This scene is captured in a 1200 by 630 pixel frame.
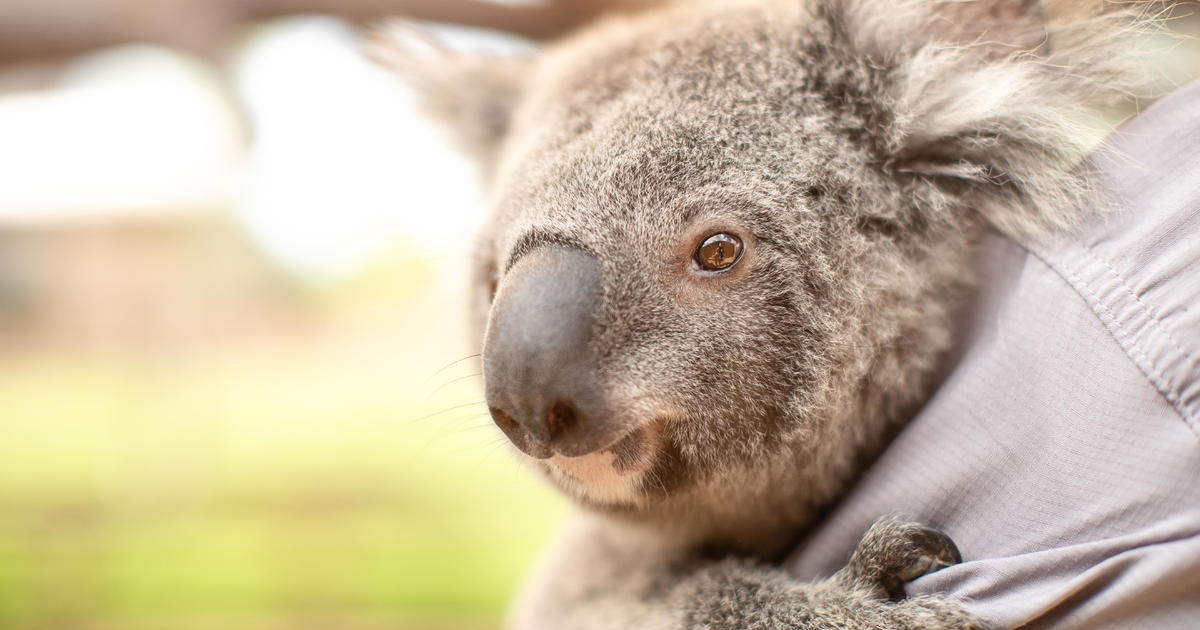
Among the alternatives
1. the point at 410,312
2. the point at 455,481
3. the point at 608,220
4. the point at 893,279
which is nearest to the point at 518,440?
the point at 608,220

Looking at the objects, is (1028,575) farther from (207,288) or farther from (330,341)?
(207,288)

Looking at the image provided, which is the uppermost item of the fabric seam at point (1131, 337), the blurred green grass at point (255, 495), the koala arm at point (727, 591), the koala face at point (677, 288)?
the fabric seam at point (1131, 337)

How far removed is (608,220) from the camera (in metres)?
1.11

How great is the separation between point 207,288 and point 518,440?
6.27 m

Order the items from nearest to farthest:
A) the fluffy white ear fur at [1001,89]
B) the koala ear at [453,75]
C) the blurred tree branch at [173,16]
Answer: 1. the fluffy white ear fur at [1001,89]
2. the koala ear at [453,75]
3. the blurred tree branch at [173,16]

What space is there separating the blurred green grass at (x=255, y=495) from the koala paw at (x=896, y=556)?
313 cm

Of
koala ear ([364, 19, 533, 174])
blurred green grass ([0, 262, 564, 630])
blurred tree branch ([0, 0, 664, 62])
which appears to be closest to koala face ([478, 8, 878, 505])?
koala ear ([364, 19, 533, 174])

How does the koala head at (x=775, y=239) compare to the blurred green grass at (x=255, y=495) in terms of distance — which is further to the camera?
the blurred green grass at (x=255, y=495)

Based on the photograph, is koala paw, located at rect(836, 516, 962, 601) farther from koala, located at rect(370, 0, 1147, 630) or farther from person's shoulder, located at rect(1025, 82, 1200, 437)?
person's shoulder, located at rect(1025, 82, 1200, 437)

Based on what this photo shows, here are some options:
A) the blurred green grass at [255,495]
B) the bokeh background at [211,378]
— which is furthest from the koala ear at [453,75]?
the blurred green grass at [255,495]

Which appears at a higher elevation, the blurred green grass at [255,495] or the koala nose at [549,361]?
the koala nose at [549,361]

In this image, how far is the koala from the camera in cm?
104

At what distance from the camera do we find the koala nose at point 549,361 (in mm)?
999

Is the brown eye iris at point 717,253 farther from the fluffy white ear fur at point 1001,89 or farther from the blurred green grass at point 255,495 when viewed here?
the blurred green grass at point 255,495
